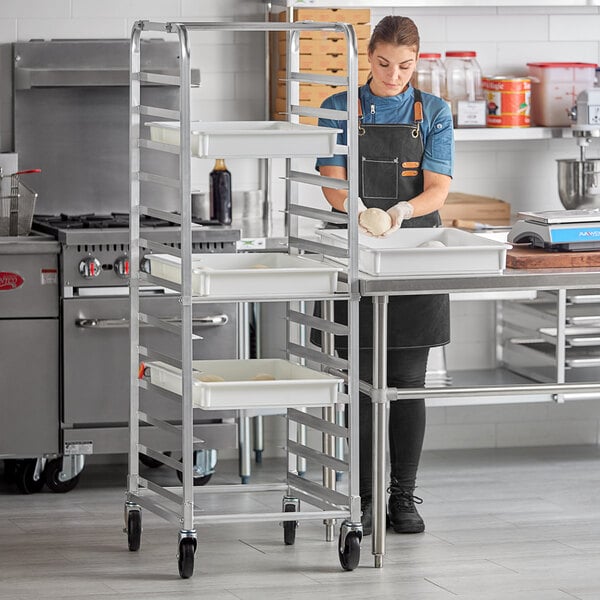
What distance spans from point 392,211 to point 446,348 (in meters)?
1.89

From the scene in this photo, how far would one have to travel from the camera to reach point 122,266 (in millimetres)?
5066

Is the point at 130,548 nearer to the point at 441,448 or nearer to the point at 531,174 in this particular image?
the point at 441,448

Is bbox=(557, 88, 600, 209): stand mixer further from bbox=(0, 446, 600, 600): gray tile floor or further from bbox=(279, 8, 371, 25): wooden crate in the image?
bbox=(0, 446, 600, 600): gray tile floor

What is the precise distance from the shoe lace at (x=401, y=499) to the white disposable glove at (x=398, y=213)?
3.00 ft

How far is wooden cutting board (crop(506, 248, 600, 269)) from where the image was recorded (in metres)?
4.19

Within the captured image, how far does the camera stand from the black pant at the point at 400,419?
454 cm

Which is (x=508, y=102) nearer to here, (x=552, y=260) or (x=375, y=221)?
(x=552, y=260)

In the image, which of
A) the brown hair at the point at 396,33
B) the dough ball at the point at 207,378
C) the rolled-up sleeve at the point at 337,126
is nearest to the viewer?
the dough ball at the point at 207,378

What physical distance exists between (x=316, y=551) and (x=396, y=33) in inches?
64.0

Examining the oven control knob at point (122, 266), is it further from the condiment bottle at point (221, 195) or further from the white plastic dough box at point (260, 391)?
the white plastic dough box at point (260, 391)

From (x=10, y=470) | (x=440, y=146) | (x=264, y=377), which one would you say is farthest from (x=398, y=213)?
(x=10, y=470)

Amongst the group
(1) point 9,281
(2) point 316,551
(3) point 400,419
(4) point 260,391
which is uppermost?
(1) point 9,281

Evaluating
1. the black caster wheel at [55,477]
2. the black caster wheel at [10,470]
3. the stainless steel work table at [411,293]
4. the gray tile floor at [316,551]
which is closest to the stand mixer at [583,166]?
the gray tile floor at [316,551]

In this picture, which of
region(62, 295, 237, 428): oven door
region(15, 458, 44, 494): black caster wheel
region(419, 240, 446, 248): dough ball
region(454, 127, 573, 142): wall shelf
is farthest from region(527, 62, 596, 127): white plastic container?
region(15, 458, 44, 494): black caster wheel
